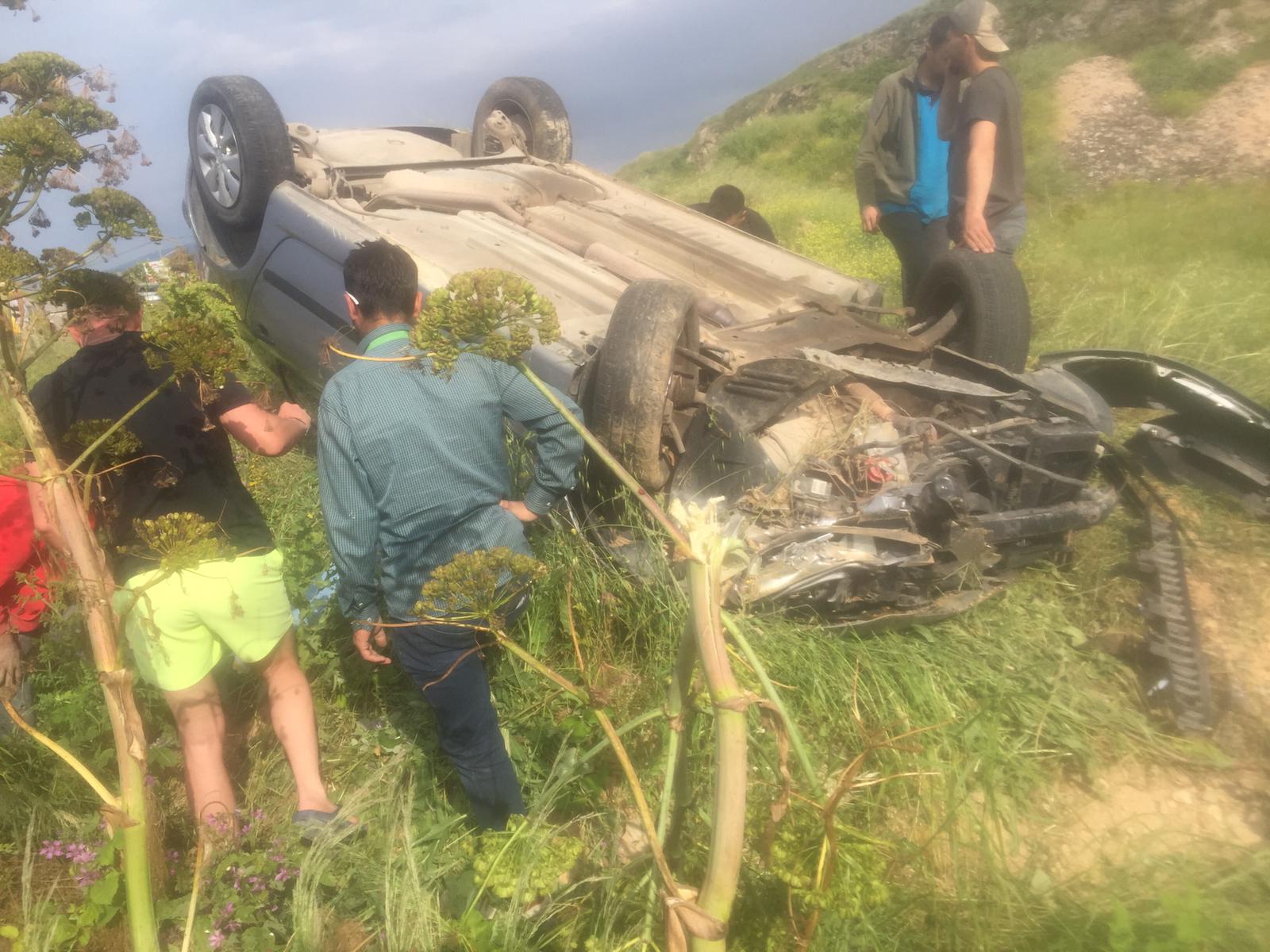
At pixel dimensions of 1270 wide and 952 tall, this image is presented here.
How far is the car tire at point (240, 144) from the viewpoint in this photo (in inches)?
163

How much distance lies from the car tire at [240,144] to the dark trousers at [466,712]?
3.52m

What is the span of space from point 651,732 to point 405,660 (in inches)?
35.4

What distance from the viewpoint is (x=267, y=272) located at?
4.16 m

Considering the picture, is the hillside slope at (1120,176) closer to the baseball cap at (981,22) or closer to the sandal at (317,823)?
the baseball cap at (981,22)

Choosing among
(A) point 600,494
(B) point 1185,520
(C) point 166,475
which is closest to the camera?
(C) point 166,475

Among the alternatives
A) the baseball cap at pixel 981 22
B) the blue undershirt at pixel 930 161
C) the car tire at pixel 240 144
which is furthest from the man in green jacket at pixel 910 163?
the car tire at pixel 240 144

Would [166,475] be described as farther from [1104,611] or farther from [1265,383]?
[1265,383]

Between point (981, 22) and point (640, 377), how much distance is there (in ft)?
9.37

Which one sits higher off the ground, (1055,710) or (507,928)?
(507,928)

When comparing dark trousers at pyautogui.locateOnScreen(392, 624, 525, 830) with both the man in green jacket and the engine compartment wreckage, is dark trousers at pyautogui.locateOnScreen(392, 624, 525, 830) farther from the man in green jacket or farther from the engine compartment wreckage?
the man in green jacket

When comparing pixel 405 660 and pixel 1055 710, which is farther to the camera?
pixel 1055 710

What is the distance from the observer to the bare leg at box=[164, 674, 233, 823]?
2.12 metres

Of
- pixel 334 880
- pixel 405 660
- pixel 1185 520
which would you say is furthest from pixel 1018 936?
pixel 1185 520

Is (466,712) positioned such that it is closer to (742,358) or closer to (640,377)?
(640,377)
